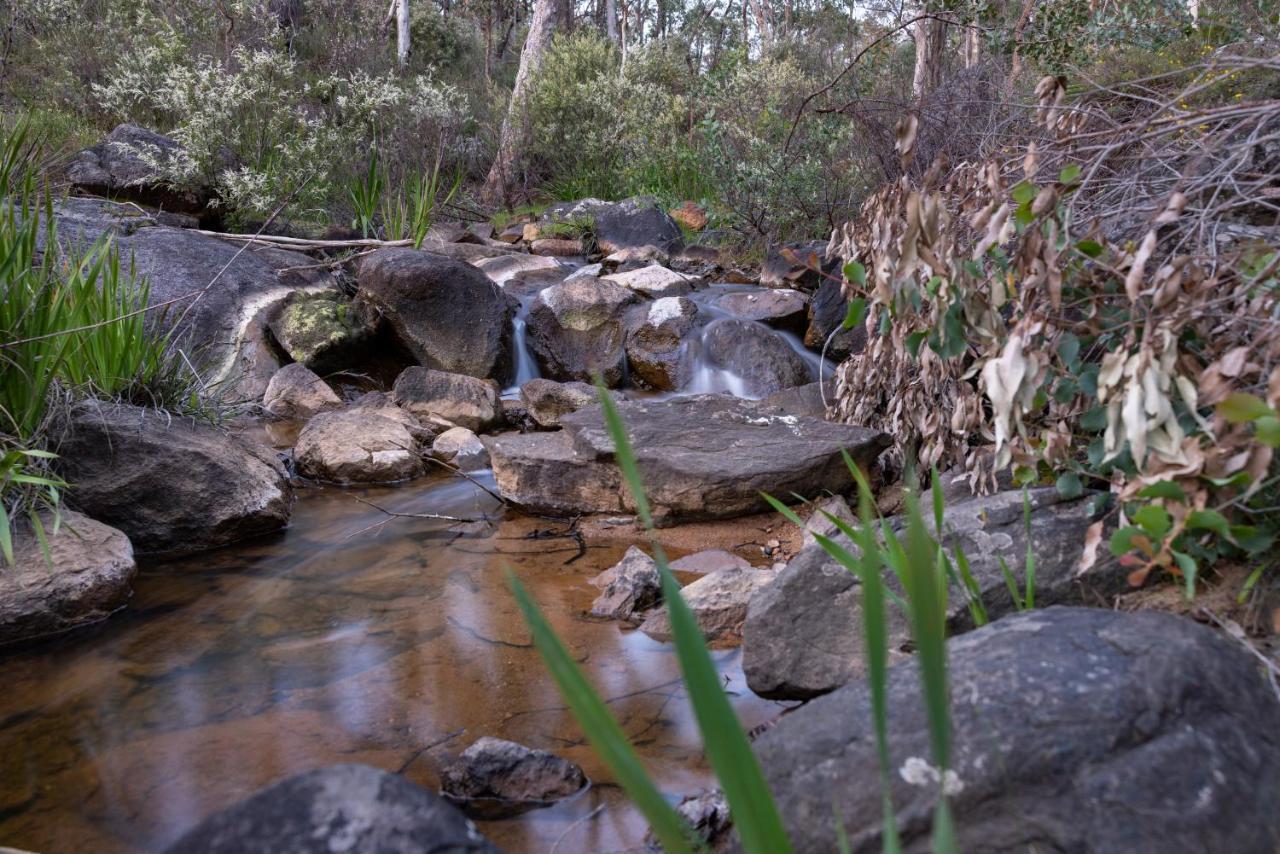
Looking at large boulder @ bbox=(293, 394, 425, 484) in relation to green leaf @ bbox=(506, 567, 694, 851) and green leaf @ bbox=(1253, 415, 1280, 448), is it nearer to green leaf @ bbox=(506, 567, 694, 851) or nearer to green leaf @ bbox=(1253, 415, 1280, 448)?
green leaf @ bbox=(1253, 415, 1280, 448)

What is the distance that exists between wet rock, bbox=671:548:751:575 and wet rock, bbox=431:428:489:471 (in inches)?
83.3

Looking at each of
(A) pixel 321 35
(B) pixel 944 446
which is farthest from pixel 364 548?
(A) pixel 321 35

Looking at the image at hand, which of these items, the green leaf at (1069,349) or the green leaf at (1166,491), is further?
the green leaf at (1069,349)

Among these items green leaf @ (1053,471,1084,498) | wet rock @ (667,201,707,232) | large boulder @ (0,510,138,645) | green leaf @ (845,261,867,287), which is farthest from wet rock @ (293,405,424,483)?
wet rock @ (667,201,707,232)

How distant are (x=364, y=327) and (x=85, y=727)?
564 centimetres

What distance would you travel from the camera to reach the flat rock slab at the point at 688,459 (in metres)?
4.81

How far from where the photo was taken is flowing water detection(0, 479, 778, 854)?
102 inches

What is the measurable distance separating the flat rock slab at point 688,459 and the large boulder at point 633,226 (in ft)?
23.5

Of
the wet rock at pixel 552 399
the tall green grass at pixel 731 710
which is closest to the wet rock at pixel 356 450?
the wet rock at pixel 552 399

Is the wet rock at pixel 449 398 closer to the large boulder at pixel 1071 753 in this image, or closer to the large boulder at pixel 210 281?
the large boulder at pixel 210 281

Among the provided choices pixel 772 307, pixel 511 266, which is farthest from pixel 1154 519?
pixel 511 266

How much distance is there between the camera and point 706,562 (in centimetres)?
439

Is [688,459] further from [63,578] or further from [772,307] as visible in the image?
[772,307]

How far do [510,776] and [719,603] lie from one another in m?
1.29
